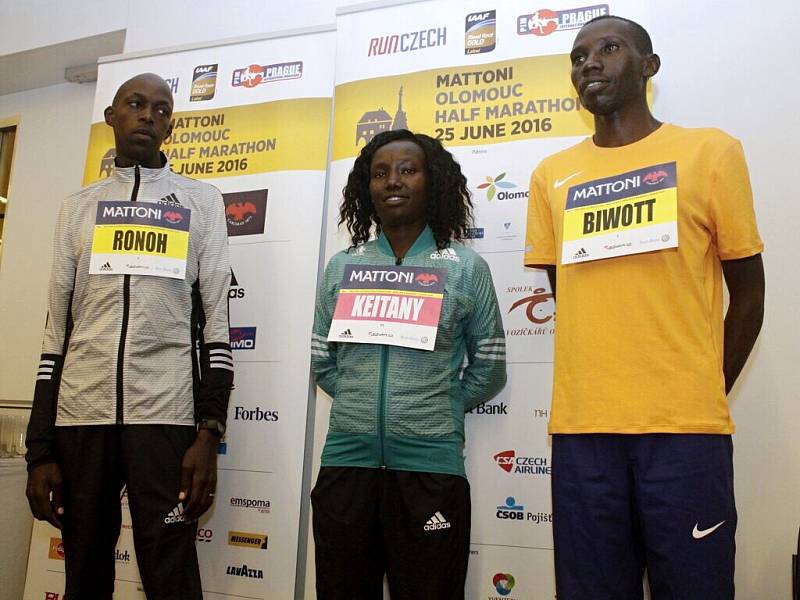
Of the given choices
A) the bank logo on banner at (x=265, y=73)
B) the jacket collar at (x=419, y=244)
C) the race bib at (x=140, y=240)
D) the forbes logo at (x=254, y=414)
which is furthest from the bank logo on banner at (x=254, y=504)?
the bank logo on banner at (x=265, y=73)

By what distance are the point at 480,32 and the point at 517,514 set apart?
1.75m

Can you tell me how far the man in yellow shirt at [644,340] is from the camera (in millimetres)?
1462

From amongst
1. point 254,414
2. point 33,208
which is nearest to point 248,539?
point 254,414

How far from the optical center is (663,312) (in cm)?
158

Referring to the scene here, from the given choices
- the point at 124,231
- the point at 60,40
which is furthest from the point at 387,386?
the point at 60,40

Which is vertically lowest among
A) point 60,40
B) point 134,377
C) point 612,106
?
point 134,377

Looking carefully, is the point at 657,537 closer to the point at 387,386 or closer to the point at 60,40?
the point at 387,386

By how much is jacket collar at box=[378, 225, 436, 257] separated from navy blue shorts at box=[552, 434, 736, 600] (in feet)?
2.55

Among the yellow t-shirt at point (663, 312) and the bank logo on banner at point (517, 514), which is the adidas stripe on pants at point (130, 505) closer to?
the bank logo on banner at point (517, 514)

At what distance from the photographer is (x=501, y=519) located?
7.56 feet

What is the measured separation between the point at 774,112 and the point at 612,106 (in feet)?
3.55

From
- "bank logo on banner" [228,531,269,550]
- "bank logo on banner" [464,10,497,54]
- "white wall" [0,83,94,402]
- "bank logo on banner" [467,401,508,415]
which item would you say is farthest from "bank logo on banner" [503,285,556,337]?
"white wall" [0,83,94,402]

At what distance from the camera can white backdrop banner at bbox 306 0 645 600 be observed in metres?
2.30

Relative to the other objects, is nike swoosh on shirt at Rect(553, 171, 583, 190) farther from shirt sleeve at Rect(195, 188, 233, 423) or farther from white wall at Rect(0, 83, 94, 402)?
white wall at Rect(0, 83, 94, 402)
